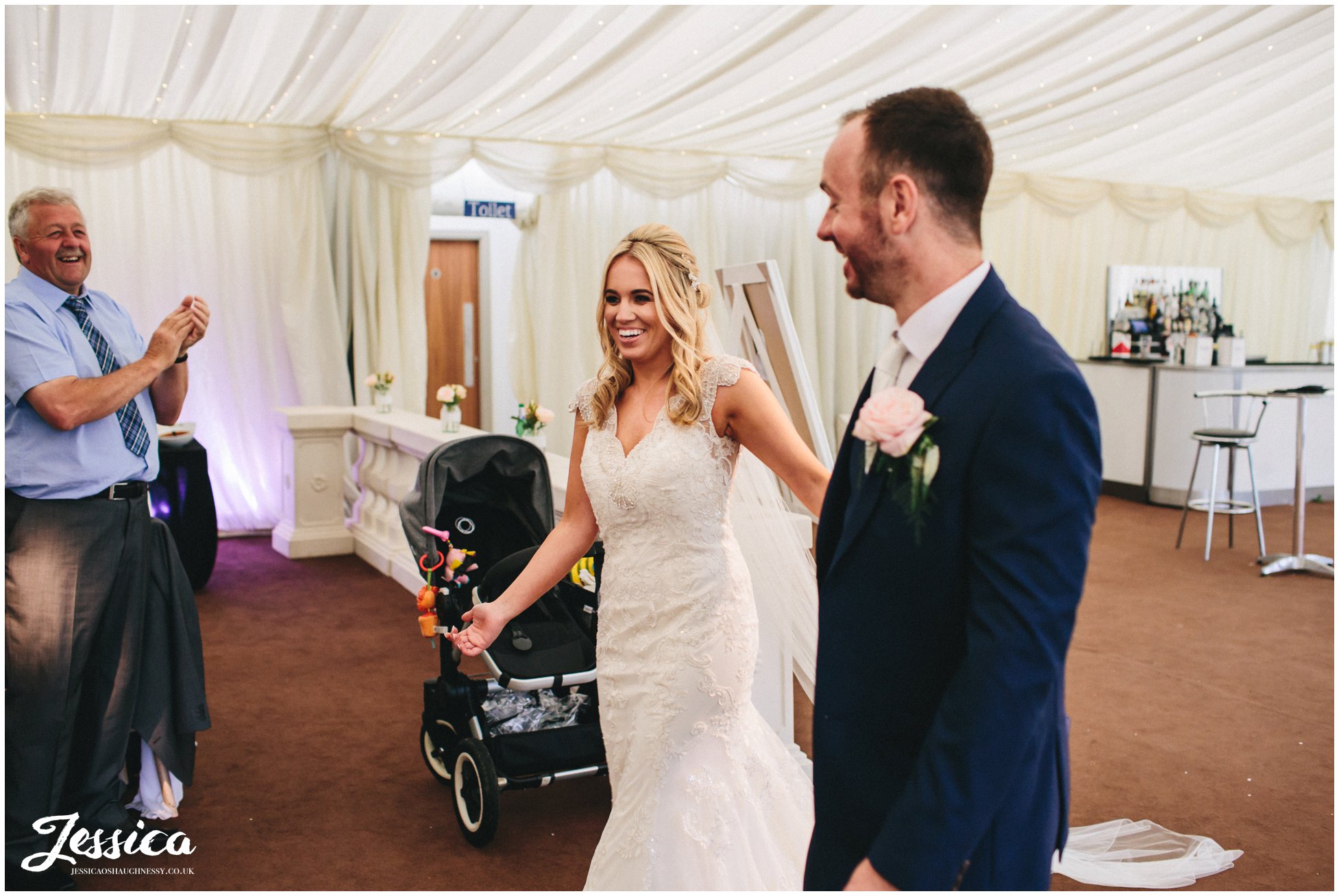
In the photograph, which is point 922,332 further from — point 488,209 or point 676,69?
point 488,209

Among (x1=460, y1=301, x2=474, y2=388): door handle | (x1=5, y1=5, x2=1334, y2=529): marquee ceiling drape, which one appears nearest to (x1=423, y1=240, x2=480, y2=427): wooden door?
(x1=460, y1=301, x2=474, y2=388): door handle

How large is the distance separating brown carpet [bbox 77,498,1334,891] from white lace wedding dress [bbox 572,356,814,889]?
802 mm

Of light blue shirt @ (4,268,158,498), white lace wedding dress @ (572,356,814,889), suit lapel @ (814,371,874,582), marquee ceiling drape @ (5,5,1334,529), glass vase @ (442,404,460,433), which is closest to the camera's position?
suit lapel @ (814,371,874,582)

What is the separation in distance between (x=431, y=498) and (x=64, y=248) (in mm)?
1307

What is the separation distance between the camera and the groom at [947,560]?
43.3 inches

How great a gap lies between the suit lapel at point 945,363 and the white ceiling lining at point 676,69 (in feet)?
15.1

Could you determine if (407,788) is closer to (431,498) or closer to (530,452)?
(431,498)

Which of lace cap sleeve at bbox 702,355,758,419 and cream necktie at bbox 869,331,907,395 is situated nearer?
cream necktie at bbox 869,331,907,395

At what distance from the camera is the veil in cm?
298

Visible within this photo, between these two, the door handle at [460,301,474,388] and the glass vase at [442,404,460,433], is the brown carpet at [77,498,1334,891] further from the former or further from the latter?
the door handle at [460,301,474,388]

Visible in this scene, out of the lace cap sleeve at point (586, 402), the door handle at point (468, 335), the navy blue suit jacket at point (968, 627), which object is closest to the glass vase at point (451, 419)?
the door handle at point (468, 335)

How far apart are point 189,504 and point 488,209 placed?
14.0 ft

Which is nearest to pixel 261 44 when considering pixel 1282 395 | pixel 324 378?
pixel 324 378

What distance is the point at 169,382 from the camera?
3305 mm
